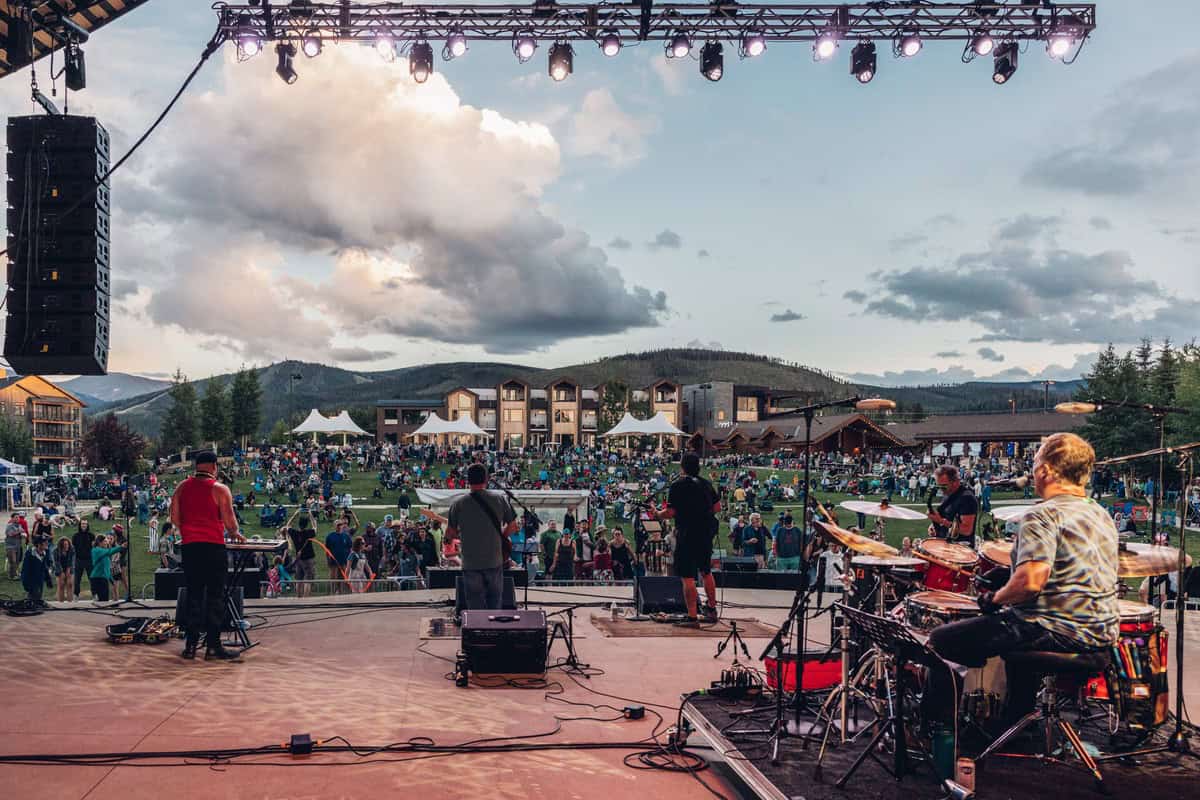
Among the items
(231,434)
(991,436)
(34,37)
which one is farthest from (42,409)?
(34,37)

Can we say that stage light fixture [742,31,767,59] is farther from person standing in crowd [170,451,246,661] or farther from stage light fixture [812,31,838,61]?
person standing in crowd [170,451,246,661]

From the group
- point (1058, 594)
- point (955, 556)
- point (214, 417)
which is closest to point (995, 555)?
point (955, 556)

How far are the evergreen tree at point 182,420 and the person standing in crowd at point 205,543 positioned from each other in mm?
65423

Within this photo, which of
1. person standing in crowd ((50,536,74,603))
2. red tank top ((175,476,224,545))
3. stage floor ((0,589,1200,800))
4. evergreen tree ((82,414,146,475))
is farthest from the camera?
evergreen tree ((82,414,146,475))

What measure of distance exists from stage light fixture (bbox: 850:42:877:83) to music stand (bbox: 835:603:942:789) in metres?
7.56

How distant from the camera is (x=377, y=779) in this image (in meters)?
4.00

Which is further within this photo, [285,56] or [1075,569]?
[285,56]

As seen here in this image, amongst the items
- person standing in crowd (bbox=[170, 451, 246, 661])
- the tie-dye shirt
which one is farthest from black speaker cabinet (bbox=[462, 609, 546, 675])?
the tie-dye shirt

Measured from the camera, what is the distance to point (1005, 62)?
30.8 ft

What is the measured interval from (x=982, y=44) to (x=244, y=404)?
62837mm

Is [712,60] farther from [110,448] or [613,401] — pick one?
[613,401]

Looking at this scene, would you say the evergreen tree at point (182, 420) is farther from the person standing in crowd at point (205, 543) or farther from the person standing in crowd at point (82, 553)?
the person standing in crowd at point (205, 543)

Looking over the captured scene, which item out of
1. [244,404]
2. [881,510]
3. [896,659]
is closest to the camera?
[896,659]

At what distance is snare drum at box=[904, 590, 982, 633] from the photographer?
4289mm
